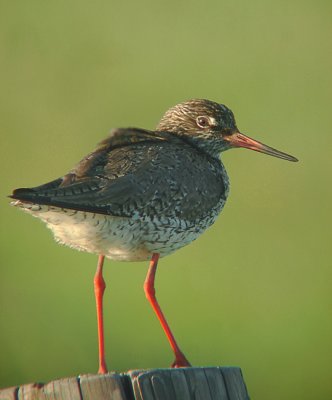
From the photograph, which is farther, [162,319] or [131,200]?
[162,319]

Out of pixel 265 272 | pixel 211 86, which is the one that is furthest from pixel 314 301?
pixel 211 86

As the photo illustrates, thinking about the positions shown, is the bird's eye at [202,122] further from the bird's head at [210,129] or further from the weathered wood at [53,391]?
the weathered wood at [53,391]

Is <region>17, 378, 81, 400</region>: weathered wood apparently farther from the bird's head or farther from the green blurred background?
the green blurred background

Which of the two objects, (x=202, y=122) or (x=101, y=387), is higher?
(x=202, y=122)

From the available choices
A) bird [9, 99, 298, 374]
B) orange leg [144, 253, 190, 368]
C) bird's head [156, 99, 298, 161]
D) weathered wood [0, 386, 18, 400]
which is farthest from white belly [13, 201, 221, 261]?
weathered wood [0, 386, 18, 400]

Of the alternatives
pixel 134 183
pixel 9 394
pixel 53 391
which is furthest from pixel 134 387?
pixel 134 183

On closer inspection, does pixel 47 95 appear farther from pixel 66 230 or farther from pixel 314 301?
pixel 66 230

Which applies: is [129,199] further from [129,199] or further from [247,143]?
[247,143]
